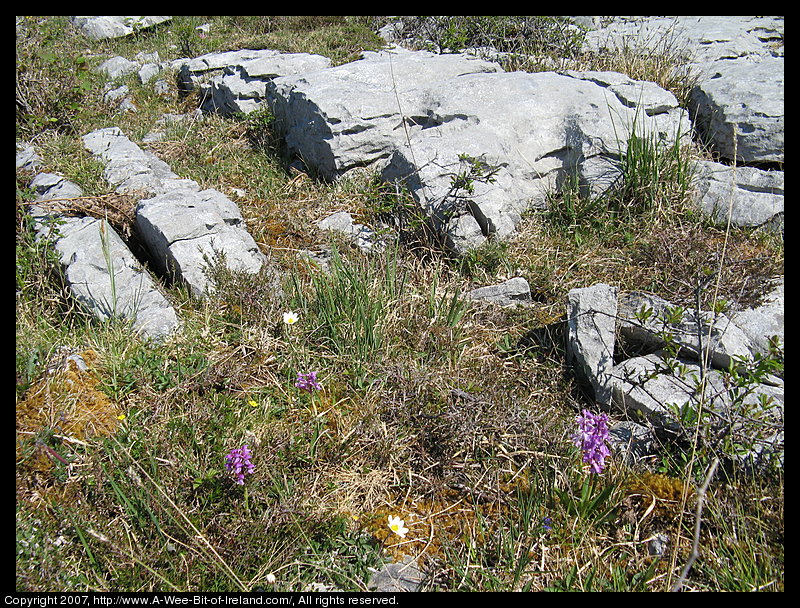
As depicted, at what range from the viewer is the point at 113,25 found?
11.9 meters

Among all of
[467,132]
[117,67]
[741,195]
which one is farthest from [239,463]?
[117,67]

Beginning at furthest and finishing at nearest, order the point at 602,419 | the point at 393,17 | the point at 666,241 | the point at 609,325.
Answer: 1. the point at 393,17
2. the point at 666,241
3. the point at 609,325
4. the point at 602,419

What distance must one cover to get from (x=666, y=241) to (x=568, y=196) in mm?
1017

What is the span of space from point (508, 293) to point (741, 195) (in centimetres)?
254

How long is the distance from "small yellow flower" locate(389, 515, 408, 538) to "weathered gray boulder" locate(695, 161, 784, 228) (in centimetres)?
398

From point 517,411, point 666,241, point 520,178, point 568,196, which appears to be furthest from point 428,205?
point 517,411

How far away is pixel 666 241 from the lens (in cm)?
464

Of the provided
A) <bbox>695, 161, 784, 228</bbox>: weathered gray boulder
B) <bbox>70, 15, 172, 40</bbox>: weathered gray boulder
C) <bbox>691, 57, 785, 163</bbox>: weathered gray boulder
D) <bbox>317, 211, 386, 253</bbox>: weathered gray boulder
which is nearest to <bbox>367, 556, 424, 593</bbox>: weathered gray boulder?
<bbox>317, 211, 386, 253</bbox>: weathered gray boulder

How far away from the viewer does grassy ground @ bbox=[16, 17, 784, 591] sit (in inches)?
109

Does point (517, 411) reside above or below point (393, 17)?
below

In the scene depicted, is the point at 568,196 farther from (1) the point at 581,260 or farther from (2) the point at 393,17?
(2) the point at 393,17

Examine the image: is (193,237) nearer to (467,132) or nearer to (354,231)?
(354,231)

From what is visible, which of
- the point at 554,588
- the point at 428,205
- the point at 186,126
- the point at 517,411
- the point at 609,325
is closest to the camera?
the point at 554,588

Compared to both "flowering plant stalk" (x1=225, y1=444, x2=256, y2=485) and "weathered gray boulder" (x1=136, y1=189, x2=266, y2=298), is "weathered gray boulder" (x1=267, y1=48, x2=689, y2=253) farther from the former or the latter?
"flowering plant stalk" (x1=225, y1=444, x2=256, y2=485)
